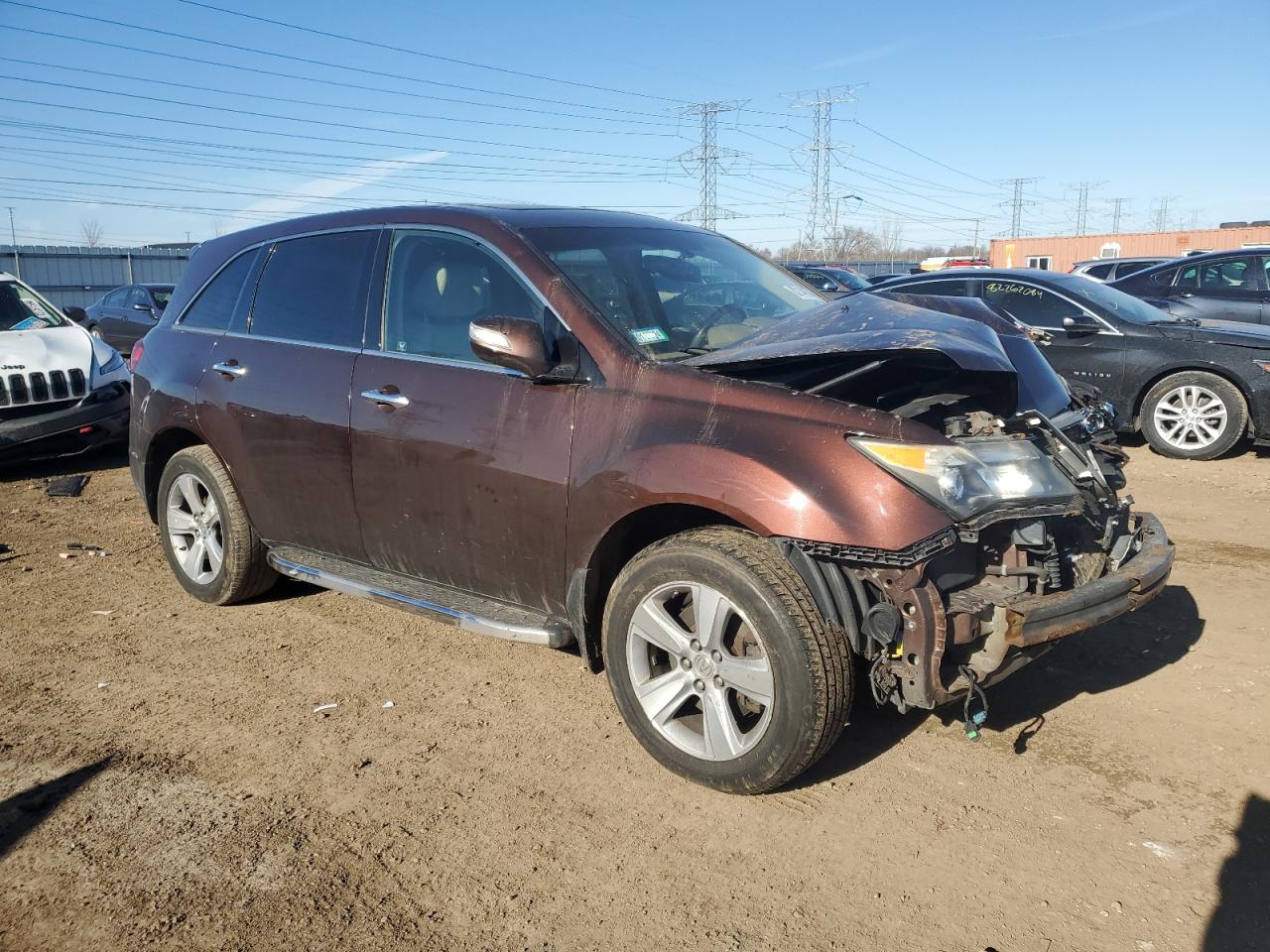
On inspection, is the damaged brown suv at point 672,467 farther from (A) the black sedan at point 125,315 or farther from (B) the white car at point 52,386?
(A) the black sedan at point 125,315

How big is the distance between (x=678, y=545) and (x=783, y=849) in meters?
0.96

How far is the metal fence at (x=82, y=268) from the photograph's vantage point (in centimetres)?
2822

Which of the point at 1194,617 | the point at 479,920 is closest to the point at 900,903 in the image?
the point at 479,920

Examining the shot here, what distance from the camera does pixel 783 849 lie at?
115 inches

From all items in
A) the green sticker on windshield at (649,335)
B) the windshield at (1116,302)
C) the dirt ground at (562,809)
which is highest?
the green sticker on windshield at (649,335)

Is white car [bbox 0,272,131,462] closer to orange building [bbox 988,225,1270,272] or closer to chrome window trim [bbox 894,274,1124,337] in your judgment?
chrome window trim [bbox 894,274,1124,337]

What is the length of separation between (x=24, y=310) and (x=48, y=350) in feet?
2.77

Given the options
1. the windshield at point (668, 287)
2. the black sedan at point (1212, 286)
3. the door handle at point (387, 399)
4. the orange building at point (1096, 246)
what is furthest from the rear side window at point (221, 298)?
the orange building at point (1096, 246)

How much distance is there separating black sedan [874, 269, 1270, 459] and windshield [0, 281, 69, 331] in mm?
7349

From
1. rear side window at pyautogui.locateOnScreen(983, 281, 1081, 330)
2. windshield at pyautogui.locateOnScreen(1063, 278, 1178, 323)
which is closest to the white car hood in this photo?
rear side window at pyautogui.locateOnScreen(983, 281, 1081, 330)

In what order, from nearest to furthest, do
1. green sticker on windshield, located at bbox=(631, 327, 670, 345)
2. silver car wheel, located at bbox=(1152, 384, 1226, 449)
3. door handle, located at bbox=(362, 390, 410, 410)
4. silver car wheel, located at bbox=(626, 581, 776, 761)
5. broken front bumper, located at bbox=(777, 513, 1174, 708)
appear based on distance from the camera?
broken front bumper, located at bbox=(777, 513, 1174, 708) < silver car wheel, located at bbox=(626, 581, 776, 761) < green sticker on windshield, located at bbox=(631, 327, 670, 345) < door handle, located at bbox=(362, 390, 410, 410) < silver car wheel, located at bbox=(1152, 384, 1226, 449)

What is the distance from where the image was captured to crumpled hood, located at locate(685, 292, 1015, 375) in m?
3.10

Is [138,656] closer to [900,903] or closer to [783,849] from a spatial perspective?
[783,849]

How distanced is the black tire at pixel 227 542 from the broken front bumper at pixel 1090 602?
348cm
